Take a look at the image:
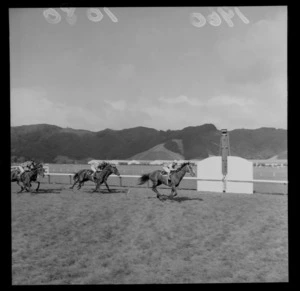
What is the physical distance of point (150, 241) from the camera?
21.9 feet

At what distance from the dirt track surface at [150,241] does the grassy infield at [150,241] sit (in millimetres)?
17

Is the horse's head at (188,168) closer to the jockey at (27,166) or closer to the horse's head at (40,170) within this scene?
the horse's head at (40,170)

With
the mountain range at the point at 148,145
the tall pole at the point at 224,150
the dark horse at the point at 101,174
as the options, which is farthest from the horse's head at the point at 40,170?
the mountain range at the point at 148,145

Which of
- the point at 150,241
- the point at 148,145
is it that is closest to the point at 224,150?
the point at 150,241

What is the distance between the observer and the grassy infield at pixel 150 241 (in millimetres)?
5359

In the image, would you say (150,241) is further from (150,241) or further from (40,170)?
(40,170)

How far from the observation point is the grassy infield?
536cm

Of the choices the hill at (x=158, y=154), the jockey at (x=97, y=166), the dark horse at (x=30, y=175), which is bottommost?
the hill at (x=158, y=154)

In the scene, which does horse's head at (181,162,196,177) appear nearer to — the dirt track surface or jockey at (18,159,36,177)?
the dirt track surface

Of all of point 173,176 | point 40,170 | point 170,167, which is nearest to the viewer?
point 173,176

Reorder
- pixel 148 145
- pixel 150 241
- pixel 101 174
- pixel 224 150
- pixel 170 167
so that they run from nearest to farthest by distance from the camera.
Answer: pixel 150 241 → pixel 170 167 → pixel 224 150 → pixel 101 174 → pixel 148 145

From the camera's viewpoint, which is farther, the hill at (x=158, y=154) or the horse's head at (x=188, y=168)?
the hill at (x=158, y=154)

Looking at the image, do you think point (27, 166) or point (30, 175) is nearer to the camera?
point (30, 175)

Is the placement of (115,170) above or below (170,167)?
below
